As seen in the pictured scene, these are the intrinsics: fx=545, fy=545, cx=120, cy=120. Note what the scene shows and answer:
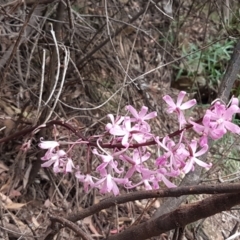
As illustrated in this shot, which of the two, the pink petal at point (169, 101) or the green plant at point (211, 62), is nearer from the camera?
the pink petal at point (169, 101)

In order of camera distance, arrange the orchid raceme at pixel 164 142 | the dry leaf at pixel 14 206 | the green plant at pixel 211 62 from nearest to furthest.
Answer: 1. the orchid raceme at pixel 164 142
2. the dry leaf at pixel 14 206
3. the green plant at pixel 211 62

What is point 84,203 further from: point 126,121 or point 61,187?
point 126,121

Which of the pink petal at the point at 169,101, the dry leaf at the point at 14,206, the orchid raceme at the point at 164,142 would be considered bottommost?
the dry leaf at the point at 14,206

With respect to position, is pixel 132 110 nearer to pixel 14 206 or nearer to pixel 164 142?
pixel 164 142

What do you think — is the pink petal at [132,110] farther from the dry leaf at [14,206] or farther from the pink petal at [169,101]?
the dry leaf at [14,206]

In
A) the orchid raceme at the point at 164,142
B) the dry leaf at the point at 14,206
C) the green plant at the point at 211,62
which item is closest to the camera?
the orchid raceme at the point at 164,142

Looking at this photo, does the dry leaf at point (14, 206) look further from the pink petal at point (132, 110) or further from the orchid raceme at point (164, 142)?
the pink petal at point (132, 110)

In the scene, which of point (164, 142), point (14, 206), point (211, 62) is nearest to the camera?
point (164, 142)

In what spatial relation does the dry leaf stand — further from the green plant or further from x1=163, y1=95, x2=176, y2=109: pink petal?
the green plant

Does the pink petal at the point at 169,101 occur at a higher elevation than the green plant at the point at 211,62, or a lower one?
higher

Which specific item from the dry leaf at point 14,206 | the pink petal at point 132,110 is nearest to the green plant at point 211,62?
the dry leaf at point 14,206

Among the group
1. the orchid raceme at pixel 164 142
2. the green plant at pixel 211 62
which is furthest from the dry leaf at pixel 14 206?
the green plant at pixel 211 62

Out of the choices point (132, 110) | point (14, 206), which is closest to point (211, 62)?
point (14, 206)

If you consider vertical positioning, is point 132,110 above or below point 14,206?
above
